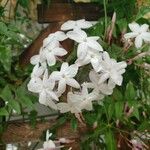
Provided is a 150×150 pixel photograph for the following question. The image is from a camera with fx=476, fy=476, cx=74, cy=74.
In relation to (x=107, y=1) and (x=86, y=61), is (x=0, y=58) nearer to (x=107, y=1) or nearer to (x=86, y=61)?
(x=86, y=61)

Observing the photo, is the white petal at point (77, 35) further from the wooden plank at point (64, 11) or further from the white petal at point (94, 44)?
the wooden plank at point (64, 11)

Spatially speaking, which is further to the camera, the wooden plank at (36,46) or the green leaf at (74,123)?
the wooden plank at (36,46)

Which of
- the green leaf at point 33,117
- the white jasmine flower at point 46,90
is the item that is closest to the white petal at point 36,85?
the white jasmine flower at point 46,90

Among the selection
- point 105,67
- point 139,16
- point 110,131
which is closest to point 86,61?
point 105,67

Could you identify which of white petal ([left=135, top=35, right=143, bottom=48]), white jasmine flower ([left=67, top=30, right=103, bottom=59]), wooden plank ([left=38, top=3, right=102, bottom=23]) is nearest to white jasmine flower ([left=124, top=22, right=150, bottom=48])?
white petal ([left=135, top=35, right=143, bottom=48])

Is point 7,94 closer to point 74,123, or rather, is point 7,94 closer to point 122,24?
point 74,123

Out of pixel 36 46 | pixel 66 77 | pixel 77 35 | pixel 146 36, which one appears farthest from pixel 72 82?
pixel 36 46
